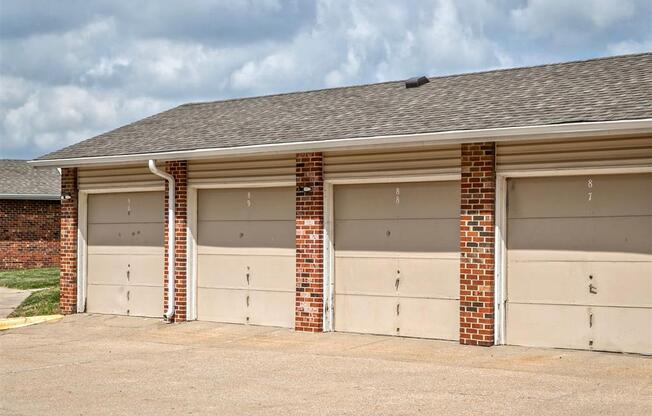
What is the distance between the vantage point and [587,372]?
11.8m

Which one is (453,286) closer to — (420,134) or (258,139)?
(420,134)

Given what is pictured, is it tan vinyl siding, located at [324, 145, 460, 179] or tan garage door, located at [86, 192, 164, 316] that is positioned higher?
tan vinyl siding, located at [324, 145, 460, 179]

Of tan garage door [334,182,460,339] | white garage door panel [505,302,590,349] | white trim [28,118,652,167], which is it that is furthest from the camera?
tan garage door [334,182,460,339]

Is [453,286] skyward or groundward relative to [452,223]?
groundward

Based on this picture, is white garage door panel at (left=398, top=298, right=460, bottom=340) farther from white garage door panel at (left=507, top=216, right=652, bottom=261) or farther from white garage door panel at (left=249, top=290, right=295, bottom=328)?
white garage door panel at (left=249, top=290, right=295, bottom=328)

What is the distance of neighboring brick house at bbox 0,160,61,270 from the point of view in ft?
112

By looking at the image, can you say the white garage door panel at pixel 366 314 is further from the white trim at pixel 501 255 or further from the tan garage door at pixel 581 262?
the tan garage door at pixel 581 262

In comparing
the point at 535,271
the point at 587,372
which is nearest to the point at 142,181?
the point at 535,271

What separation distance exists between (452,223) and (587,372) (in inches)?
143

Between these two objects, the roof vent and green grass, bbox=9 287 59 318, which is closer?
the roof vent

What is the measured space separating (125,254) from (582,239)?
375 inches

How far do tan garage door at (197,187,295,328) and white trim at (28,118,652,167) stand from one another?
1026mm

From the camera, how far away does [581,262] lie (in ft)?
44.2

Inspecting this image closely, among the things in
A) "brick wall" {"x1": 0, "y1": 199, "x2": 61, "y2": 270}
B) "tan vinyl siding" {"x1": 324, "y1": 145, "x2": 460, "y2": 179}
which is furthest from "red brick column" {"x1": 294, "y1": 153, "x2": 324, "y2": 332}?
"brick wall" {"x1": 0, "y1": 199, "x2": 61, "y2": 270}
